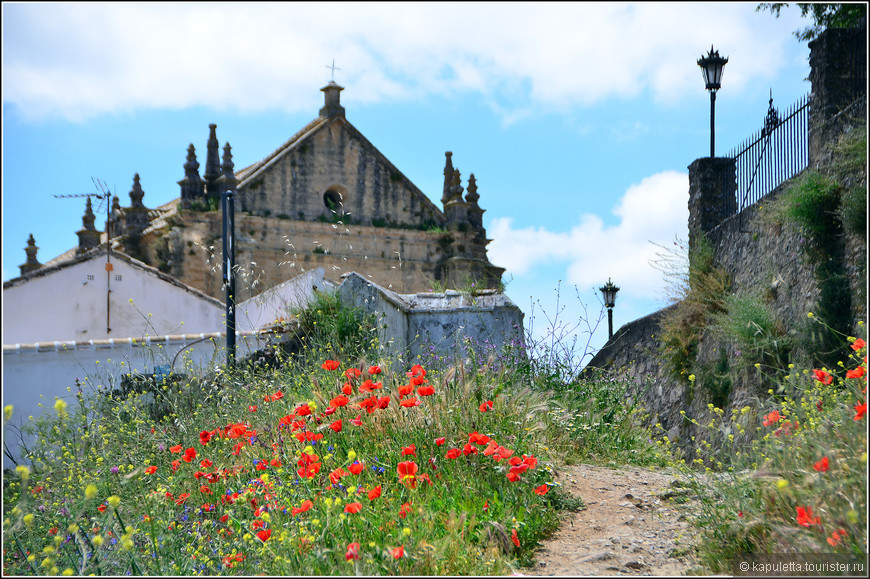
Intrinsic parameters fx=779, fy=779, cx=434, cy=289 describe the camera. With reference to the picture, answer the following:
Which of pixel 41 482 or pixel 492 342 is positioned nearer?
pixel 41 482

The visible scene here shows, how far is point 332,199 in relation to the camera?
76.3ft

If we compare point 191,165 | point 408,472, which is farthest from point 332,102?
point 408,472

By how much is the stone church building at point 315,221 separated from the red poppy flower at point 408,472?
55.8 feet

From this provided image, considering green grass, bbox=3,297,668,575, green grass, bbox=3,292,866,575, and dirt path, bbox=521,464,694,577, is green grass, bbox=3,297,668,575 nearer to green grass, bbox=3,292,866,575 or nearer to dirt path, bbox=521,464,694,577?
green grass, bbox=3,292,866,575

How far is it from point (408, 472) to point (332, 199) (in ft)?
65.2

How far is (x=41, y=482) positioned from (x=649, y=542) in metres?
4.39

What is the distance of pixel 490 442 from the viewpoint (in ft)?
14.5

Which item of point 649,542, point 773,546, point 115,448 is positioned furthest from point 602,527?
point 115,448

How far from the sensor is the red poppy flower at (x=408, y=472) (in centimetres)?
392

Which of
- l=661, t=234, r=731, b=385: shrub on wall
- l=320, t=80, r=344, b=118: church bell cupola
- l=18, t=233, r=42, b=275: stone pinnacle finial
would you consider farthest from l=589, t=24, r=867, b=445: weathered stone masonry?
l=18, t=233, r=42, b=275: stone pinnacle finial

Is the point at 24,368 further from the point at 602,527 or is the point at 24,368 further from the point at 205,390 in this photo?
the point at 602,527

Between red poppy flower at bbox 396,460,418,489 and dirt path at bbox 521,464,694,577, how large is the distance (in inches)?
27.7

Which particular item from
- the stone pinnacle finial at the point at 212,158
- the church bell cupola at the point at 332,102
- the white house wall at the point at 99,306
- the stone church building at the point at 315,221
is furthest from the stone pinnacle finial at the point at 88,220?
the white house wall at the point at 99,306

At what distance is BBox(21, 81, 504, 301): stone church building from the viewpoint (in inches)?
856
